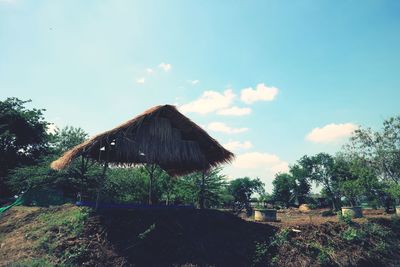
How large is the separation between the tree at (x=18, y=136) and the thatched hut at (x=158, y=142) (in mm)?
16719

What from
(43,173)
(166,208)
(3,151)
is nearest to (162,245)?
(166,208)

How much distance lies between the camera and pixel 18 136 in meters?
26.6

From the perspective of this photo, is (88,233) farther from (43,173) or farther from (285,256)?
(43,173)

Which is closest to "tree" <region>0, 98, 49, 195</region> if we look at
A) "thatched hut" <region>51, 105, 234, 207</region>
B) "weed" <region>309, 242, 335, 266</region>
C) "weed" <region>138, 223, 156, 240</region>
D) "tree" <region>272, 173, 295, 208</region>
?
"thatched hut" <region>51, 105, 234, 207</region>

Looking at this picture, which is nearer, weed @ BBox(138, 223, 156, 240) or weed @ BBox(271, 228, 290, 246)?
weed @ BBox(138, 223, 156, 240)

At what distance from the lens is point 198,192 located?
646 inches

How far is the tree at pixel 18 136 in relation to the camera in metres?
24.8

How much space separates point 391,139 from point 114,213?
27002 millimetres

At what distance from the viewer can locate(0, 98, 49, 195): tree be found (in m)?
24.8

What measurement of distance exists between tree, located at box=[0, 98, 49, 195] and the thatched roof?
1675 centimetres

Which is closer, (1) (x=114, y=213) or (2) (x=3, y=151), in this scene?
(1) (x=114, y=213)

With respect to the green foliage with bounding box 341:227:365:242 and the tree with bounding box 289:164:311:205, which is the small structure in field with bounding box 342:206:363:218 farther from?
the tree with bounding box 289:164:311:205

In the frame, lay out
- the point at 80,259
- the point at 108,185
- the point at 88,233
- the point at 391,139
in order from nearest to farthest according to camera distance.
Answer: the point at 80,259
the point at 88,233
the point at 108,185
the point at 391,139

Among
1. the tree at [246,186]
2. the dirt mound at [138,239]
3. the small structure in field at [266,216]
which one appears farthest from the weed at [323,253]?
the tree at [246,186]
